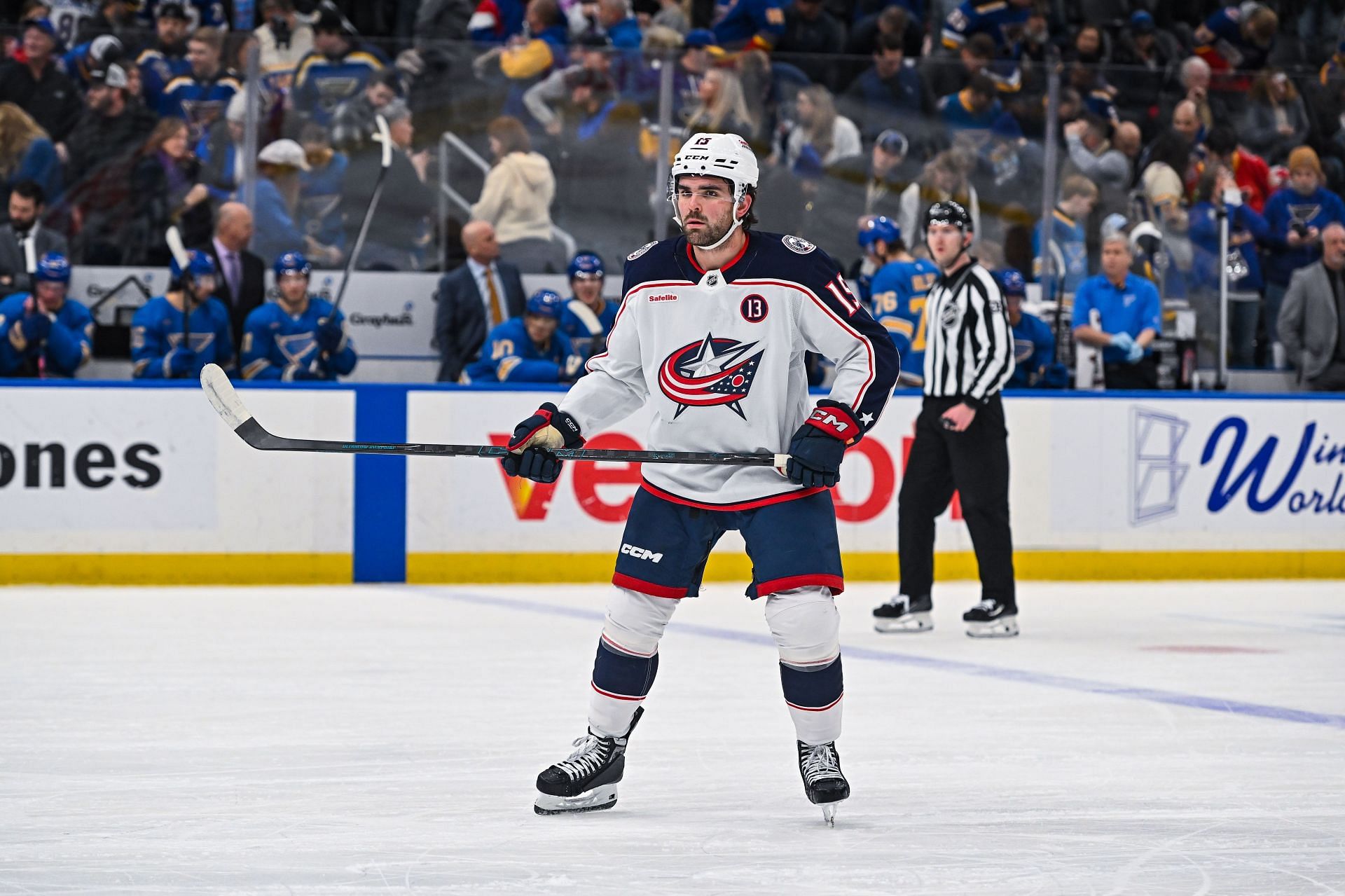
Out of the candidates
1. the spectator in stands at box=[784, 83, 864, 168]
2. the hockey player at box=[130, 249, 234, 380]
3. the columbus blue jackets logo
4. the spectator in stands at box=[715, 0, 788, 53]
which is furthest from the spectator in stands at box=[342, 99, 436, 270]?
the columbus blue jackets logo

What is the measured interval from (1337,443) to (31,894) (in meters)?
7.60

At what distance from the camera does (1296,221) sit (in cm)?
997

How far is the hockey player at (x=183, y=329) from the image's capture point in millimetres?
8227

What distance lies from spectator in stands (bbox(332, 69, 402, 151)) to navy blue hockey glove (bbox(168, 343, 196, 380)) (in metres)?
1.40

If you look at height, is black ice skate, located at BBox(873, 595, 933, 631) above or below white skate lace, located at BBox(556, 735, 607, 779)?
below

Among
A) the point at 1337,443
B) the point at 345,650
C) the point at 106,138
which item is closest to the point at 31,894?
the point at 345,650

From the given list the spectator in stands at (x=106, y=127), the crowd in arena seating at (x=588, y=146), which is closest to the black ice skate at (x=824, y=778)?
the crowd in arena seating at (x=588, y=146)

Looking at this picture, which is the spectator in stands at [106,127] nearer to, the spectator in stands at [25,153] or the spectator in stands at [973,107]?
the spectator in stands at [25,153]

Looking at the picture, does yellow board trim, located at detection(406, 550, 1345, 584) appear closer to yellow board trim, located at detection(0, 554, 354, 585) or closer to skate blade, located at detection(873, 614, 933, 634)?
yellow board trim, located at detection(0, 554, 354, 585)

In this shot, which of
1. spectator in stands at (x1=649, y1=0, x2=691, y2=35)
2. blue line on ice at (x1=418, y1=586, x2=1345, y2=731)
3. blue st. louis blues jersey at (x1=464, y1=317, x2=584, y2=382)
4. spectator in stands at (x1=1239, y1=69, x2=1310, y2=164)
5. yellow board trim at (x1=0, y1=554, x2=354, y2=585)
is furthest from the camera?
spectator in stands at (x1=649, y1=0, x2=691, y2=35)

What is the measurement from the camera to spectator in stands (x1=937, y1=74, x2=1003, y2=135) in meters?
9.39

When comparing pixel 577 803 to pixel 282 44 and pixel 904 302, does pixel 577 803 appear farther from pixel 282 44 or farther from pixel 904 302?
pixel 282 44

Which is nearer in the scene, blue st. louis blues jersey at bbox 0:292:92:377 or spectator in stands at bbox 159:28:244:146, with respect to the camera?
blue st. louis blues jersey at bbox 0:292:92:377

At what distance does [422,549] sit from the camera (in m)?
8.19
